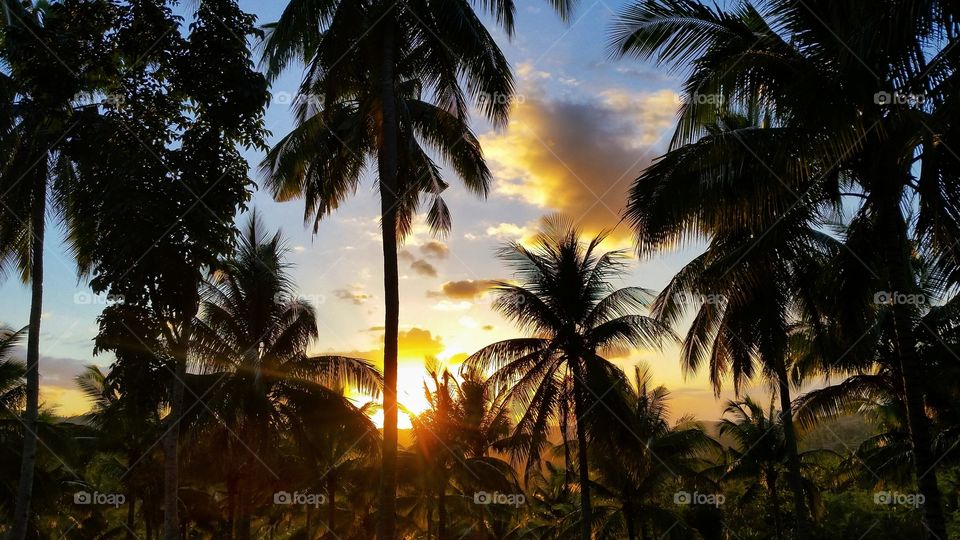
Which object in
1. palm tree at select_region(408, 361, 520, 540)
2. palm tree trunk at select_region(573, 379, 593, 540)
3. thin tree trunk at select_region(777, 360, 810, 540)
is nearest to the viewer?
thin tree trunk at select_region(777, 360, 810, 540)

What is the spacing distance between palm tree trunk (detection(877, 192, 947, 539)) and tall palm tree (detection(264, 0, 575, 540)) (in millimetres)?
6742

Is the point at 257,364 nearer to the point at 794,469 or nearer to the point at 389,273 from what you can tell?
the point at 389,273

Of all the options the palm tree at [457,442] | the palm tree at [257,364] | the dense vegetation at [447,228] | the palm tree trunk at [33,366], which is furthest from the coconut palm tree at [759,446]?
the palm tree trunk at [33,366]

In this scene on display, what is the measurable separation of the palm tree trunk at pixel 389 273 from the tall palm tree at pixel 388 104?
2 centimetres

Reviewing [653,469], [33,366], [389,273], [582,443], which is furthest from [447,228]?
[653,469]

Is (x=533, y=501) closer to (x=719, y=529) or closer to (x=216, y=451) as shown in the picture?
(x=719, y=529)

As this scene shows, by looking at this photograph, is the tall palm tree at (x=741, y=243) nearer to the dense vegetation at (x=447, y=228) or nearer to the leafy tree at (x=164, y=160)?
the dense vegetation at (x=447, y=228)

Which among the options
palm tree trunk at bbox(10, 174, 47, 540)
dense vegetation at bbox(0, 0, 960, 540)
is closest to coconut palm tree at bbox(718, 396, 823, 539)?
dense vegetation at bbox(0, 0, 960, 540)

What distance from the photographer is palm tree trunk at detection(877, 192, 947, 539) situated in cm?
837

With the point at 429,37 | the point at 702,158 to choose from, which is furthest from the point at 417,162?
the point at 702,158

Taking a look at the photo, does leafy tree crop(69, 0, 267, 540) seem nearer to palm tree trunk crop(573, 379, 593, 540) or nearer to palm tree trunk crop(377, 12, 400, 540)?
palm tree trunk crop(377, 12, 400, 540)

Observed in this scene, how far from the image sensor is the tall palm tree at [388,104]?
Answer: 501 inches

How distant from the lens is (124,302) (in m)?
9.23

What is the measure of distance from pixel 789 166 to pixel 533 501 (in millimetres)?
31688
